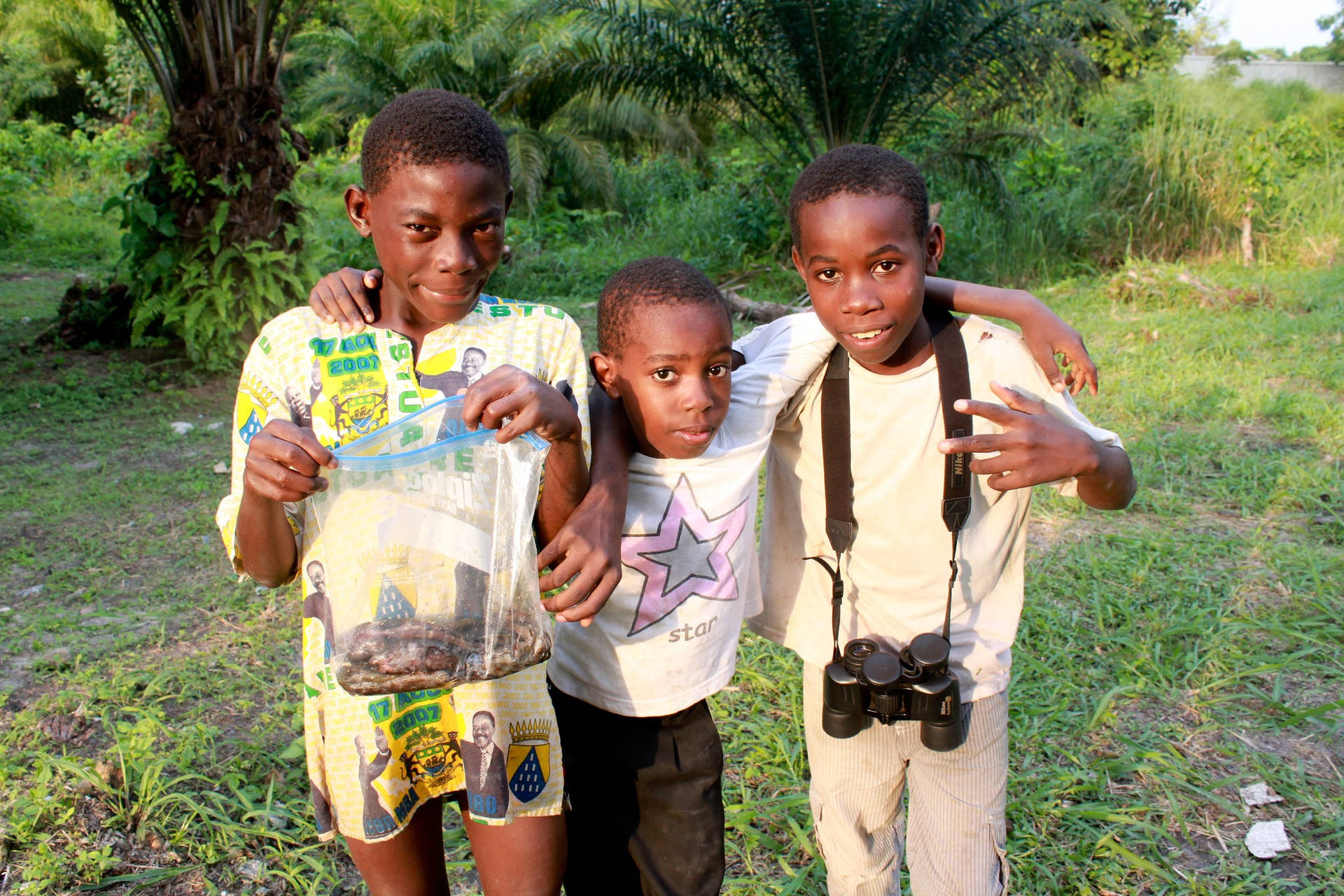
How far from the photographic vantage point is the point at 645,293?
5.01 ft

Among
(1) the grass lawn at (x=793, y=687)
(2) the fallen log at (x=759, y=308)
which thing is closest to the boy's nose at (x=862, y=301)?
(1) the grass lawn at (x=793, y=687)

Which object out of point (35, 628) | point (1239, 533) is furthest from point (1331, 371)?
point (35, 628)

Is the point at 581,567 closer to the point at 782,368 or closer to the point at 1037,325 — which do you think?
the point at 782,368

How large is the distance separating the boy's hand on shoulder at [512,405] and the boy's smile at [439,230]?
0.21 metres

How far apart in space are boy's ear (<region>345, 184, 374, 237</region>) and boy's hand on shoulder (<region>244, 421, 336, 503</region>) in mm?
399

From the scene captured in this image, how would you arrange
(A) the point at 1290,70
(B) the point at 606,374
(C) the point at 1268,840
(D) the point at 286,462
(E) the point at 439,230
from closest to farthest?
1. (D) the point at 286,462
2. (E) the point at 439,230
3. (B) the point at 606,374
4. (C) the point at 1268,840
5. (A) the point at 1290,70

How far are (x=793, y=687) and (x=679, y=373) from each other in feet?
5.41

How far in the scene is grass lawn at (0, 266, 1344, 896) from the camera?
Result: 2.18 meters

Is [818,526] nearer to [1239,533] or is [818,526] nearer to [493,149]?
[493,149]

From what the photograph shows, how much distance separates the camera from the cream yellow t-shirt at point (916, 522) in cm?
163

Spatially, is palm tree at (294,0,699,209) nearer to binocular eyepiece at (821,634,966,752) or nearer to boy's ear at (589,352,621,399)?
boy's ear at (589,352,621,399)

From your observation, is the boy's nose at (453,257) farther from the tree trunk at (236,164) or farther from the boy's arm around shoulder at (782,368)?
the tree trunk at (236,164)

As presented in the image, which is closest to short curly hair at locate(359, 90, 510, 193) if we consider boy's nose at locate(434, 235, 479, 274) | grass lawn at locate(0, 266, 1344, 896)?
boy's nose at locate(434, 235, 479, 274)

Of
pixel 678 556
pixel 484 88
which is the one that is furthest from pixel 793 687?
pixel 484 88
